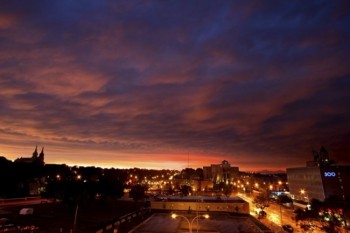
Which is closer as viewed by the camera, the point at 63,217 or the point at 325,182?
the point at 63,217

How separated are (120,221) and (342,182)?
10443 cm

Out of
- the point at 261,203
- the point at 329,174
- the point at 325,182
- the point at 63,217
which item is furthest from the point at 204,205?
the point at 329,174

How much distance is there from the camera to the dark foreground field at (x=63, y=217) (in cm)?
5446

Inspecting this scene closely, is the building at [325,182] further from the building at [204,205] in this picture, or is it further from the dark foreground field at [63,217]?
the dark foreground field at [63,217]

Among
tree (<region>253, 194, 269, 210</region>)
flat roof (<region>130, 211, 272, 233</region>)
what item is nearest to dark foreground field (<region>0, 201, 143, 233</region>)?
flat roof (<region>130, 211, 272, 233</region>)

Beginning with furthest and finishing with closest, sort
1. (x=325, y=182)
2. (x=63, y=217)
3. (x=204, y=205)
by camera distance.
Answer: (x=325, y=182), (x=204, y=205), (x=63, y=217)

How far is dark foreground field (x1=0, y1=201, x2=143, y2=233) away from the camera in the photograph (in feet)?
179

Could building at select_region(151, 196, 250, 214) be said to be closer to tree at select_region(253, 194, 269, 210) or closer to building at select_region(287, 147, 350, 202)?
tree at select_region(253, 194, 269, 210)

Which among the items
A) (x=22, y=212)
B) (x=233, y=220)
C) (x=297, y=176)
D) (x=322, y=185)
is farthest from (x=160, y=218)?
(x=297, y=176)

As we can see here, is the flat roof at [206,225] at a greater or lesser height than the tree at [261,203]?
lesser

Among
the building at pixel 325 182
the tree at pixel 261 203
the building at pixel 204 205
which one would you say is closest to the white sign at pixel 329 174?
the building at pixel 325 182

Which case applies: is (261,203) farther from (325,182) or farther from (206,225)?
(206,225)

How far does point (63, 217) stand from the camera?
2562 inches

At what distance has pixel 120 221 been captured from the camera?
6700 centimetres
